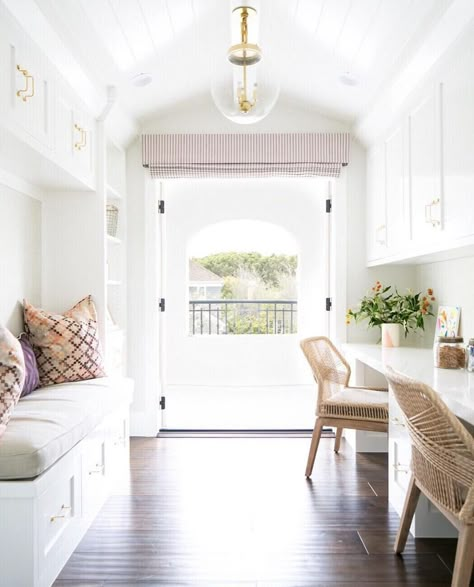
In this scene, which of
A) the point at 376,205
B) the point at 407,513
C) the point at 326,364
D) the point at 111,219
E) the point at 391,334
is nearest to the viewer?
the point at 407,513

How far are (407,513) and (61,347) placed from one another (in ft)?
6.34

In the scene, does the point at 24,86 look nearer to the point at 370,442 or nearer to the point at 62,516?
the point at 62,516

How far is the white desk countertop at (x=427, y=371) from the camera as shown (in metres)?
1.72

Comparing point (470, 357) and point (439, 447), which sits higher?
point (470, 357)

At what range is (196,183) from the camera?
603cm

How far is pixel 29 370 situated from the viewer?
258cm

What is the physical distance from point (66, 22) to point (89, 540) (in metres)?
2.40

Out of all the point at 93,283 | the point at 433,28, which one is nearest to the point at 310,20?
the point at 433,28

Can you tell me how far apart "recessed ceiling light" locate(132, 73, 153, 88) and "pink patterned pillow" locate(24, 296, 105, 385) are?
1.55 metres

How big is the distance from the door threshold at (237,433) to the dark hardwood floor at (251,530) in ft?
1.69

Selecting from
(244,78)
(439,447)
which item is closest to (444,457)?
(439,447)

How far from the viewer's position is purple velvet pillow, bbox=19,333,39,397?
253 centimetres

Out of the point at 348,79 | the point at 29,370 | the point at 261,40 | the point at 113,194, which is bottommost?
the point at 29,370

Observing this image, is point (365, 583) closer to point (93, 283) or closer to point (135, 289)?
point (93, 283)
